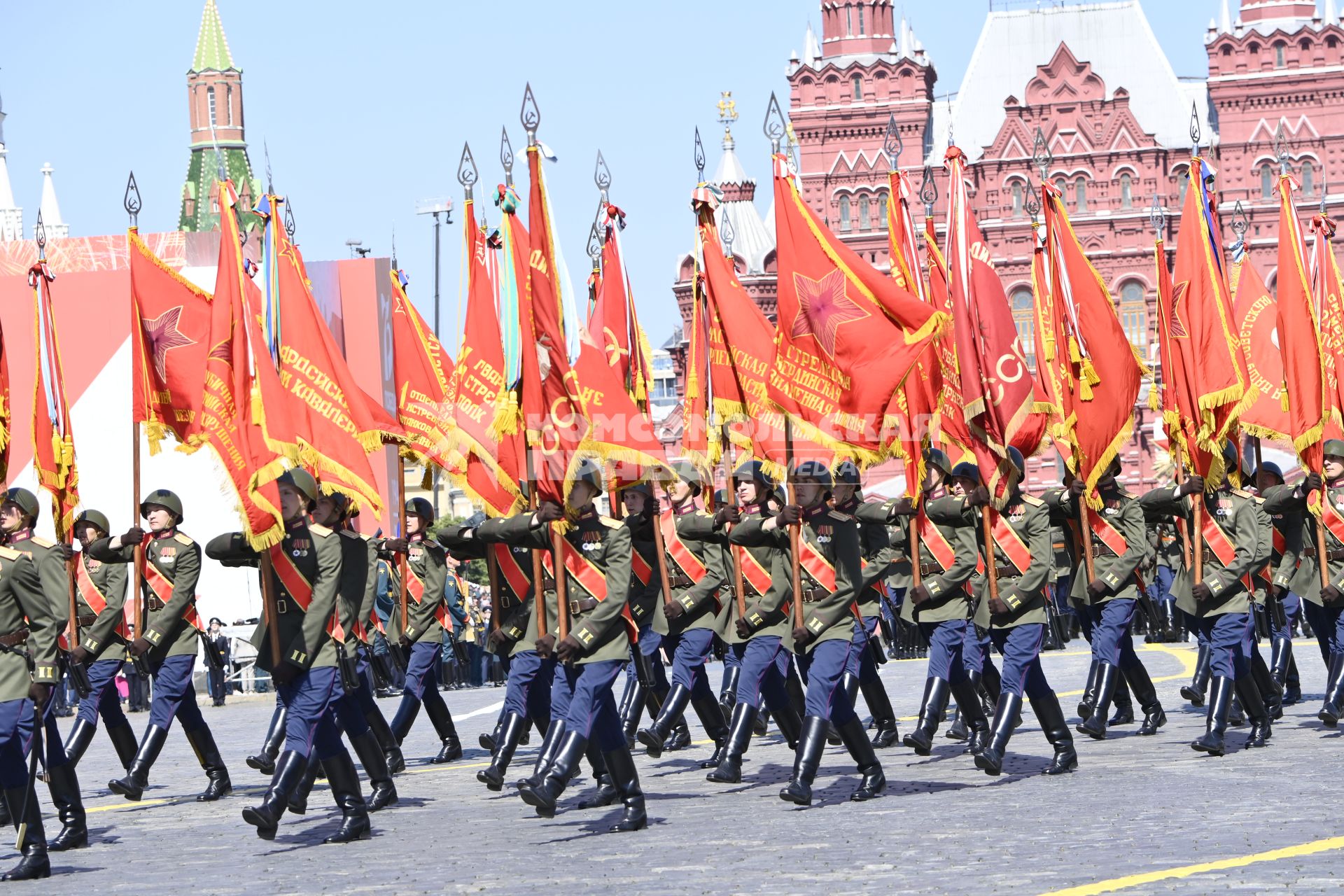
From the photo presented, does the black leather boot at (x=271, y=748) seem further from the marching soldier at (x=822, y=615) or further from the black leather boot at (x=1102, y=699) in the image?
the black leather boot at (x=1102, y=699)

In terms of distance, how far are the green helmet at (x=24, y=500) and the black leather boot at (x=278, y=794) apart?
1603 mm

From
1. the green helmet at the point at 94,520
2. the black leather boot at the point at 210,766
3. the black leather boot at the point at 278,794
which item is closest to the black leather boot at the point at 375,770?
the black leather boot at the point at 278,794

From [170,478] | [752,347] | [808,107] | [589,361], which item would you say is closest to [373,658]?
[589,361]

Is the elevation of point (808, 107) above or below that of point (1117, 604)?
above

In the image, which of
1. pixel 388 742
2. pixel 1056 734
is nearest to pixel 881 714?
pixel 1056 734

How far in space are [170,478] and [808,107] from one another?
130 ft

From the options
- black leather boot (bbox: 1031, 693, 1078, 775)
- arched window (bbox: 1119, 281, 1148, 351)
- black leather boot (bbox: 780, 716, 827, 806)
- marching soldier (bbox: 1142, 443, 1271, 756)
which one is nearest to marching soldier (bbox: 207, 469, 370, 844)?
black leather boot (bbox: 780, 716, 827, 806)

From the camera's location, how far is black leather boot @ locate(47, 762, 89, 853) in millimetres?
9875

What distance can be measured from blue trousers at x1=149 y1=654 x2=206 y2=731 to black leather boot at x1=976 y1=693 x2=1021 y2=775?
4.36 meters

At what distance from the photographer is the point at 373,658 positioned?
38.5ft

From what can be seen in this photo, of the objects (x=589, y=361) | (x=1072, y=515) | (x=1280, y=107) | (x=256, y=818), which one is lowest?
(x=256, y=818)

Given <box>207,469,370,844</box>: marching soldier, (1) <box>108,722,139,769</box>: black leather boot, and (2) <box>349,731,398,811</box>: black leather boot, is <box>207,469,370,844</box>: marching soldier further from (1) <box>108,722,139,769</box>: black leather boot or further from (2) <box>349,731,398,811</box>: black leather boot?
(1) <box>108,722,139,769</box>: black leather boot

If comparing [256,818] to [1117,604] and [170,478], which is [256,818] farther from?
[170,478]

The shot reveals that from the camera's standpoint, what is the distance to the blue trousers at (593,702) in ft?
31.5
